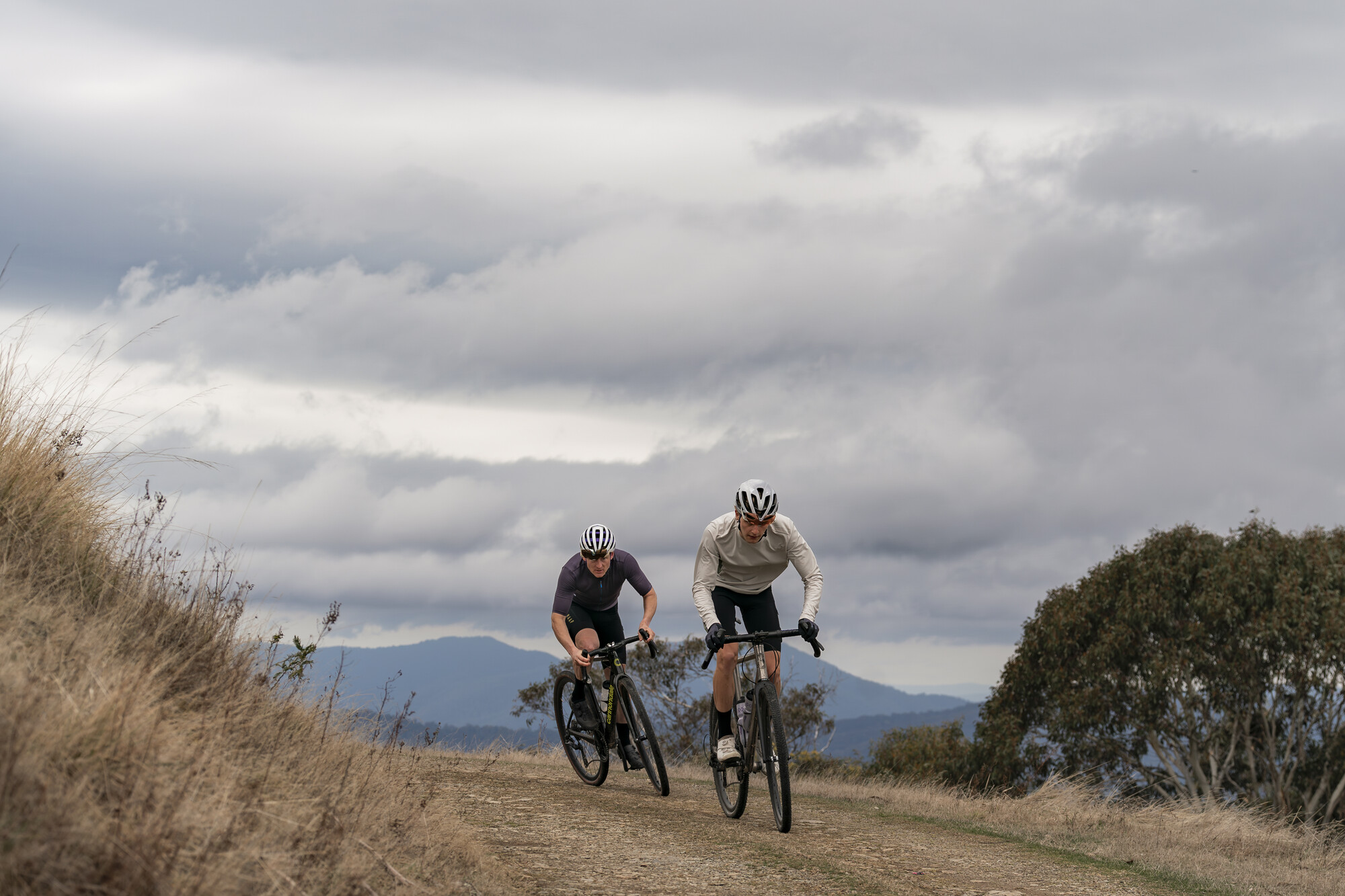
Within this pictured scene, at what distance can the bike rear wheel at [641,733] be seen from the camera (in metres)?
9.59

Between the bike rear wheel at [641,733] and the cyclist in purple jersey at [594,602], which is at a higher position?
the cyclist in purple jersey at [594,602]

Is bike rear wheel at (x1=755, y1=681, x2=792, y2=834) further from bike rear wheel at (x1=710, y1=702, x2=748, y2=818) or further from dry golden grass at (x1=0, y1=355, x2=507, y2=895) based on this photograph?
dry golden grass at (x1=0, y1=355, x2=507, y2=895)

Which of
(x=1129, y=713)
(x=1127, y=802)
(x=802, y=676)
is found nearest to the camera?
(x=1127, y=802)

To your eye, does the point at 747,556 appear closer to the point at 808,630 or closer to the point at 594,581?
the point at 808,630

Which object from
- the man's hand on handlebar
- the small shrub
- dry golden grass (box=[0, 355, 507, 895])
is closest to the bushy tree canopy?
the small shrub

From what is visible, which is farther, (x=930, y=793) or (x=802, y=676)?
(x=802, y=676)

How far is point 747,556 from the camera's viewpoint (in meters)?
8.91

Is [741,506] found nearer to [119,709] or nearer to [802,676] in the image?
[119,709]

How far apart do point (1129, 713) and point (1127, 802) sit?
2063cm

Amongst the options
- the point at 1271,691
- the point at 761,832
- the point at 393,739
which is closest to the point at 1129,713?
the point at 1271,691

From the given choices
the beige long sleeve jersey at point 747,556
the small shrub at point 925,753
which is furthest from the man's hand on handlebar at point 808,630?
the small shrub at point 925,753

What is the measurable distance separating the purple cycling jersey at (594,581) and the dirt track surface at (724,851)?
1.74m

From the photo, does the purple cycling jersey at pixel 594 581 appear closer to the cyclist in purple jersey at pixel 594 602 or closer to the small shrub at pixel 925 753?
the cyclist in purple jersey at pixel 594 602

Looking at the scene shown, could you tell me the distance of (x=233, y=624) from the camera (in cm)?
738
